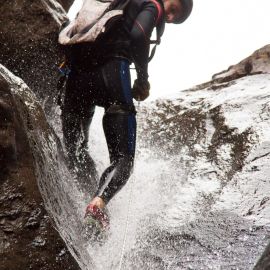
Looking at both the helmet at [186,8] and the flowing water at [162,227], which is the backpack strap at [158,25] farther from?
the flowing water at [162,227]

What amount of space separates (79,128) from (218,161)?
2310mm

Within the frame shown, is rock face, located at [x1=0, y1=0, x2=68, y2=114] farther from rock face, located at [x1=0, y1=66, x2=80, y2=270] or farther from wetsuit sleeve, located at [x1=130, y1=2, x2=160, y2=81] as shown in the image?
rock face, located at [x1=0, y1=66, x2=80, y2=270]

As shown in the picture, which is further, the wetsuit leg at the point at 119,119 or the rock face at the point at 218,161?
the wetsuit leg at the point at 119,119

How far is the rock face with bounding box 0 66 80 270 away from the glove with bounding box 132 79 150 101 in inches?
77.7

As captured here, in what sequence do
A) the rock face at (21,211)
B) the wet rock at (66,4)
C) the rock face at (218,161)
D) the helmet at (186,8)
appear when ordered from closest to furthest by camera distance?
the rock face at (21,211), the rock face at (218,161), the helmet at (186,8), the wet rock at (66,4)

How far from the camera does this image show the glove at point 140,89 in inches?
191

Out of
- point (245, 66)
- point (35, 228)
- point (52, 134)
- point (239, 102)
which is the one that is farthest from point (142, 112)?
point (35, 228)

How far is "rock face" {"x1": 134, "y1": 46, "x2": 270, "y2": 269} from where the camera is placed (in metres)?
3.92

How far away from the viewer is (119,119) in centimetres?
422

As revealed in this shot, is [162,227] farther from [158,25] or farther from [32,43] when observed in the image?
[32,43]

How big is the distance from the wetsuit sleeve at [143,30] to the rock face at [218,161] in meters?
1.95

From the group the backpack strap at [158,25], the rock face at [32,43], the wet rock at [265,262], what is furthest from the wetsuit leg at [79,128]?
the wet rock at [265,262]

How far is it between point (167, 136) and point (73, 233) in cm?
436

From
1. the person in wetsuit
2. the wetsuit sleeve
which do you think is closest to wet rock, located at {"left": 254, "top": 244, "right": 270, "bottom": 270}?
A: the person in wetsuit
